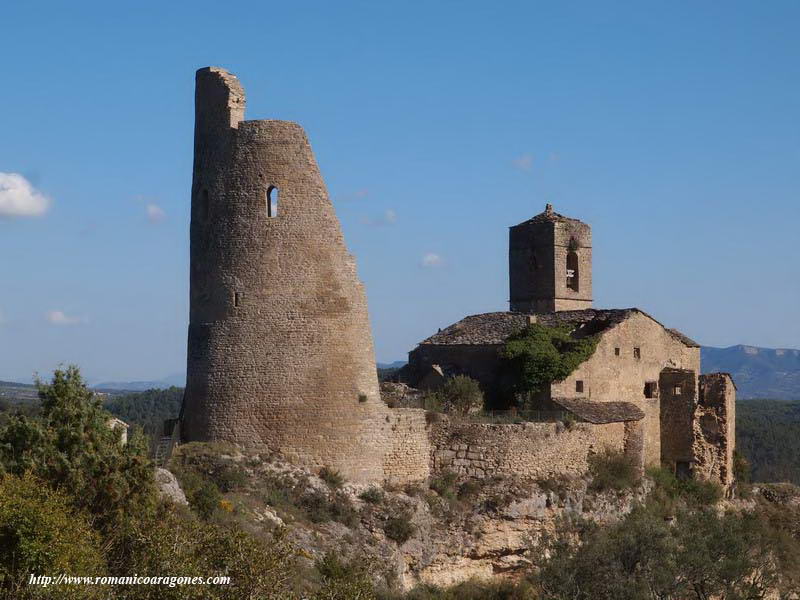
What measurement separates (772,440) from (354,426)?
7857cm

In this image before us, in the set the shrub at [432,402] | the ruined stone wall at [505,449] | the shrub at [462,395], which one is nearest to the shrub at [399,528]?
the ruined stone wall at [505,449]

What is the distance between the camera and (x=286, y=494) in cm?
2550

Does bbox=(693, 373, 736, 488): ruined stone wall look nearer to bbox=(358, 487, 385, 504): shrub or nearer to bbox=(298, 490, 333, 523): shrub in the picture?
bbox=(358, 487, 385, 504): shrub

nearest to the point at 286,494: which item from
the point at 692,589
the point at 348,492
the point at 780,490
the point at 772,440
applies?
the point at 348,492

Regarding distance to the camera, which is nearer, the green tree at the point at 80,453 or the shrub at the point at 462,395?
the green tree at the point at 80,453

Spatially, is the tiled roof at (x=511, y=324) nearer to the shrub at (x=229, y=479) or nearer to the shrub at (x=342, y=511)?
the shrub at (x=342, y=511)

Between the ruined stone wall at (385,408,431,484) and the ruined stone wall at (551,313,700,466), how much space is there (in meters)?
5.74

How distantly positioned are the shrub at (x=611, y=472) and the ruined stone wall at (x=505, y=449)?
596 millimetres

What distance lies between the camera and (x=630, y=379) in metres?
35.6

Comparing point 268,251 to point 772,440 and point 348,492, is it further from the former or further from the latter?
point 772,440

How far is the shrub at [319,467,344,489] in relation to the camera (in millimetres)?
26188

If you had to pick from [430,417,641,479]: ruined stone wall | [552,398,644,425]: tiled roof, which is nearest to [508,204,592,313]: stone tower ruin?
[552,398,644,425]: tiled roof

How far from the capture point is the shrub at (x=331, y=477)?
2619 centimetres

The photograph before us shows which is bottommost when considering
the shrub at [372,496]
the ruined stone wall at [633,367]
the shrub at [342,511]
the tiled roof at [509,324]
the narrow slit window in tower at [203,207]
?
the shrub at [342,511]
